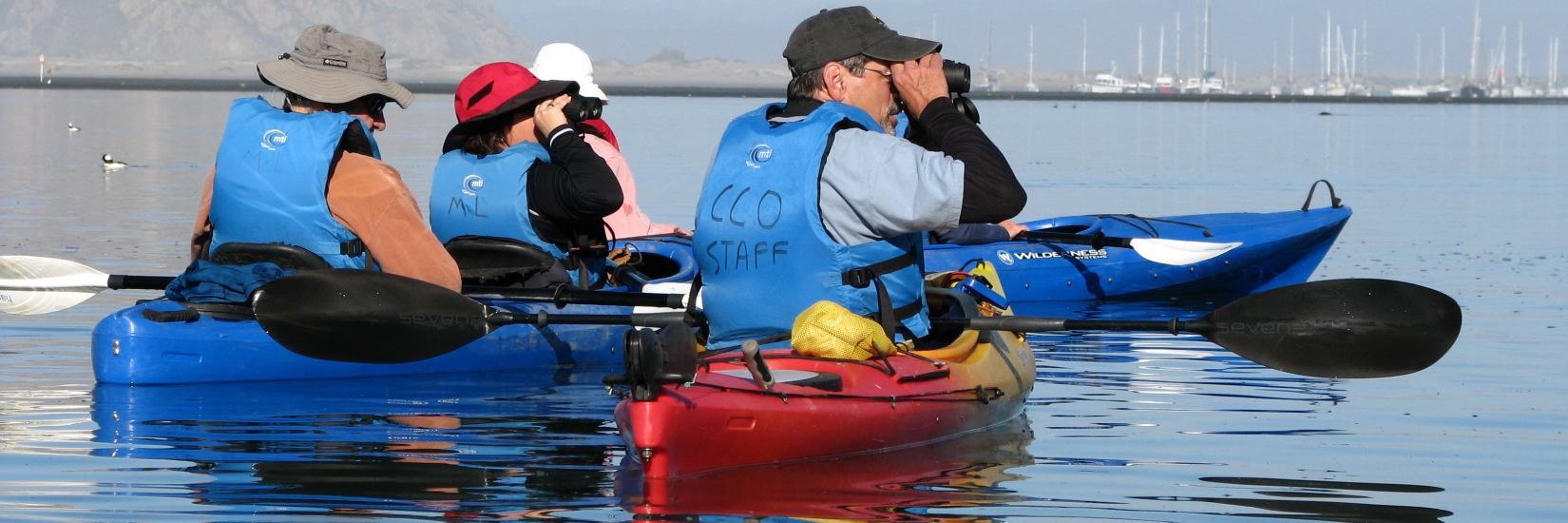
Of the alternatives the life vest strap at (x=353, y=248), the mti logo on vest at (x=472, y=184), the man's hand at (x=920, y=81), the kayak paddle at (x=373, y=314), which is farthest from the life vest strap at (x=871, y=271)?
the mti logo on vest at (x=472, y=184)

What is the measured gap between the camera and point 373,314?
706cm

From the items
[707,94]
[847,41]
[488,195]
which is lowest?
[707,94]

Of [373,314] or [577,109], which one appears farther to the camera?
[577,109]

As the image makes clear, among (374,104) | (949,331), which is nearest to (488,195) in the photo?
(374,104)

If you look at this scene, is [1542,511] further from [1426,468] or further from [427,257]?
[427,257]

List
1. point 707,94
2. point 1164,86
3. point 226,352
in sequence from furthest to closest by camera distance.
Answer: point 1164,86, point 707,94, point 226,352

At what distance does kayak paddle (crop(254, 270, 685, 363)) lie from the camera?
7059mm

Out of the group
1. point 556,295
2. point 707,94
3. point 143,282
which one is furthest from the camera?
point 707,94

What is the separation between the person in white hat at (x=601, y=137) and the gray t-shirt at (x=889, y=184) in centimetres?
422

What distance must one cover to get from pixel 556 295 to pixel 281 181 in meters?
1.31

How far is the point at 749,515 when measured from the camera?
6.09 meters

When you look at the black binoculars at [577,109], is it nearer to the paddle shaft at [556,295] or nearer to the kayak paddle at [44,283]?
the paddle shaft at [556,295]

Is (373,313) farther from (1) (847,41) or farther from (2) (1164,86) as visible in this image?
(2) (1164,86)

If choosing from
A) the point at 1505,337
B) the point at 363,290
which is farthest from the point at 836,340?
the point at 1505,337
